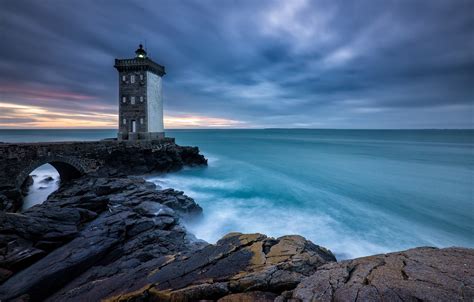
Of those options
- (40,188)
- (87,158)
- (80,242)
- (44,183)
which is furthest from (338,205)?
(44,183)

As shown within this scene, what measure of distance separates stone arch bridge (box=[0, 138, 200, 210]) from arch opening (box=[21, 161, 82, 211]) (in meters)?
0.08

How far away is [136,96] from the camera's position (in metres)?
23.4

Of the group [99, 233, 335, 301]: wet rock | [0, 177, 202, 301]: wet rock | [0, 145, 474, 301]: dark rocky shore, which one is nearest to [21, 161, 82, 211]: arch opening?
[0, 177, 202, 301]: wet rock

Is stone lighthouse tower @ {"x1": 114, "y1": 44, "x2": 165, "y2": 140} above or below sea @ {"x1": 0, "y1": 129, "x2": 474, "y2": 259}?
above

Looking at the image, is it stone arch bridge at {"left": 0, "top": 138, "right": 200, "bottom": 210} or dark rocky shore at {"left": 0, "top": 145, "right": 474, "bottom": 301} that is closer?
dark rocky shore at {"left": 0, "top": 145, "right": 474, "bottom": 301}

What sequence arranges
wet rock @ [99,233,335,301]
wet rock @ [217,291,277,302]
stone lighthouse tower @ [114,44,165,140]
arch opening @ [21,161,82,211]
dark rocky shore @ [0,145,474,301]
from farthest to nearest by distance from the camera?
stone lighthouse tower @ [114,44,165,140] → arch opening @ [21,161,82,211] → wet rock @ [99,233,335,301] → wet rock @ [217,291,277,302] → dark rocky shore @ [0,145,474,301]

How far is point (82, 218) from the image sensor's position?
28.6ft

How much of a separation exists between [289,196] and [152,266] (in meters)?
12.8

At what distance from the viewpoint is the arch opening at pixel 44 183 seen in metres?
15.3

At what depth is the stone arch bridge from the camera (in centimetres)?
1302

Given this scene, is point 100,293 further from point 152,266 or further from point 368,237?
point 368,237

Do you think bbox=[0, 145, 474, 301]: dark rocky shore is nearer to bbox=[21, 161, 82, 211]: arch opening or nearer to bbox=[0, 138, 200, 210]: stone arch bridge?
bbox=[0, 138, 200, 210]: stone arch bridge

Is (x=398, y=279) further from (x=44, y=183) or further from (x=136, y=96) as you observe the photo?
(x=136, y=96)

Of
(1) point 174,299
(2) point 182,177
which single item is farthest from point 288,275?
(2) point 182,177
